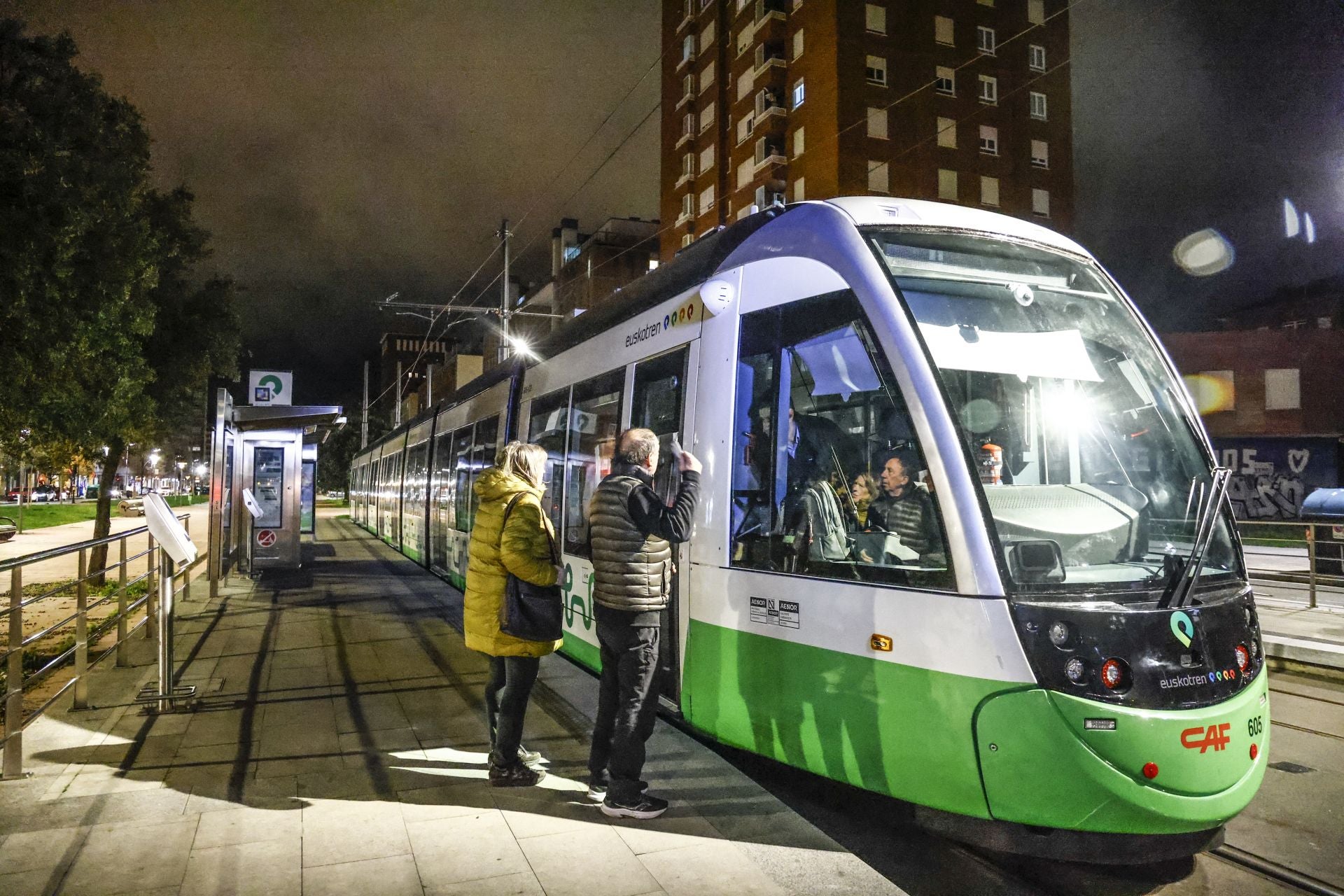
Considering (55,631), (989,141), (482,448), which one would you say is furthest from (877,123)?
(55,631)

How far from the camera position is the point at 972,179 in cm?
3866

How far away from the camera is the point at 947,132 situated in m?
Answer: 38.3

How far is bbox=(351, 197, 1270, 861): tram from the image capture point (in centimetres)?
343

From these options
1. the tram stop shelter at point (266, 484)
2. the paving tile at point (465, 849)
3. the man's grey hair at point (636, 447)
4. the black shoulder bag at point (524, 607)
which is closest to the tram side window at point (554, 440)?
the black shoulder bag at point (524, 607)

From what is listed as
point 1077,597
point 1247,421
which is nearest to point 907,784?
point 1077,597

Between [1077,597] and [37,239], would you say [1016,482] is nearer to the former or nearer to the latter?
[1077,597]

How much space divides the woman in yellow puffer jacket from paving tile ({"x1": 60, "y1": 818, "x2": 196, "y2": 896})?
1.48 metres

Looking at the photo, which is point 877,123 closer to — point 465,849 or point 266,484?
point 266,484

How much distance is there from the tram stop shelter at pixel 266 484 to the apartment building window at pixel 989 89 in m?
33.5

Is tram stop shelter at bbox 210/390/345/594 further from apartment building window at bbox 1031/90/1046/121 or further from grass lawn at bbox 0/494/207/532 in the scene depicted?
apartment building window at bbox 1031/90/1046/121

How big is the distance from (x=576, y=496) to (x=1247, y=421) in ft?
112

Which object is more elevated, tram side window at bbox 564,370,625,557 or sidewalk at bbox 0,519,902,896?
tram side window at bbox 564,370,625,557

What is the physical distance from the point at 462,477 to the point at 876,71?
105ft

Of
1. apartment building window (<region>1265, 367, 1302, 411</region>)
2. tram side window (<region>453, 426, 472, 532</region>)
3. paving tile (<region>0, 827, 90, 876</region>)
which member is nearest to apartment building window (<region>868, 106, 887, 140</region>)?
apartment building window (<region>1265, 367, 1302, 411</region>)
